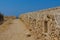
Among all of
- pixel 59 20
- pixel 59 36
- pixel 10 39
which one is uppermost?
pixel 59 20

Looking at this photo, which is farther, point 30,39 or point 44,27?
point 30,39

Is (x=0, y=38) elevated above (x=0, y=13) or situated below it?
below

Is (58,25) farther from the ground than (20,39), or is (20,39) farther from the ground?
(58,25)

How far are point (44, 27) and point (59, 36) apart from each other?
290 cm

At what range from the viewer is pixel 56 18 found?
19.4 ft

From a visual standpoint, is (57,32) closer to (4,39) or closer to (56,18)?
(56,18)

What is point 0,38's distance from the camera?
39.9 ft

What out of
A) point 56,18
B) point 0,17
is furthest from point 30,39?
point 0,17

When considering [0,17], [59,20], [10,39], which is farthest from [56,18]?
[0,17]

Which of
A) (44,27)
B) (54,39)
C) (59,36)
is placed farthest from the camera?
(44,27)

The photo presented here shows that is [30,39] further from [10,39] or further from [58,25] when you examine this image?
[58,25]

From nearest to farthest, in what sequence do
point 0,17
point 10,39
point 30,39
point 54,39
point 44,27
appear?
point 54,39 → point 44,27 → point 30,39 → point 10,39 → point 0,17

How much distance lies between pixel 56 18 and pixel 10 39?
654cm

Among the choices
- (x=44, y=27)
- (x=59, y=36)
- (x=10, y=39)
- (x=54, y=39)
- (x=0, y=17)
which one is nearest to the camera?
(x=59, y=36)
